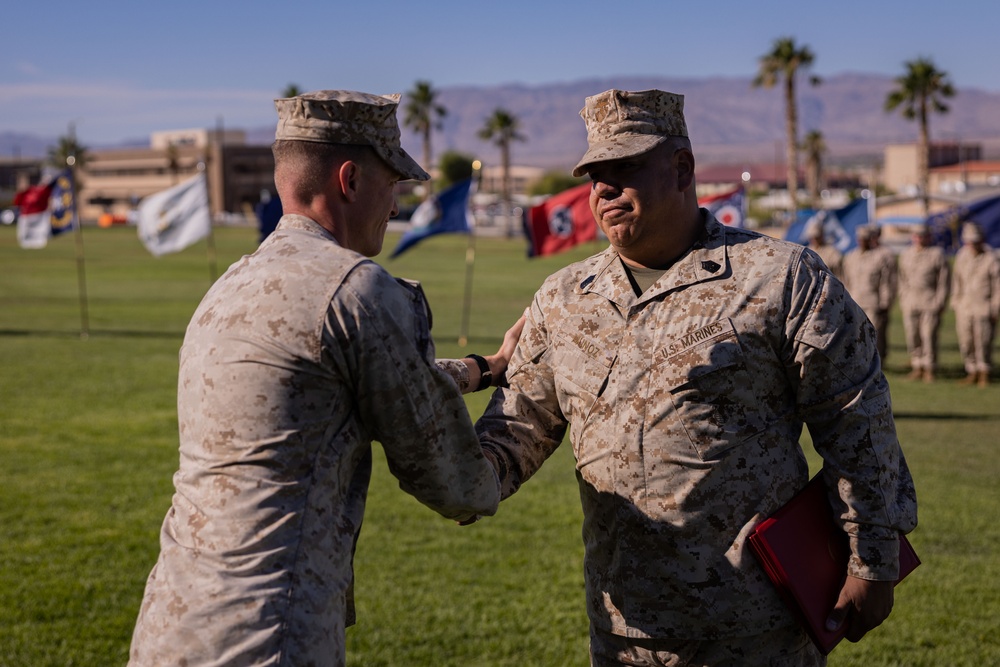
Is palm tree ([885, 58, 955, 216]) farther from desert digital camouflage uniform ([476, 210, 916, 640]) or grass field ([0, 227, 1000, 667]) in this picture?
desert digital camouflage uniform ([476, 210, 916, 640])

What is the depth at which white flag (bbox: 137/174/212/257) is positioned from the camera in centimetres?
2058

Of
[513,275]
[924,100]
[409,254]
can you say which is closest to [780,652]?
[513,275]

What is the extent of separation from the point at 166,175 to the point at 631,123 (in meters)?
163

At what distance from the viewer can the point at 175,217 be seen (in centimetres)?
2097

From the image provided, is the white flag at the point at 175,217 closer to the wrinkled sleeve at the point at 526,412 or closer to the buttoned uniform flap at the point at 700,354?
the wrinkled sleeve at the point at 526,412

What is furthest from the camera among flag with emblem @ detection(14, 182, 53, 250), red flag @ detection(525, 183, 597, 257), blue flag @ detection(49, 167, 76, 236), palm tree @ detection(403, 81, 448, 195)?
palm tree @ detection(403, 81, 448, 195)

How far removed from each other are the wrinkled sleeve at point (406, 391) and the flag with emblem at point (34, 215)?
21722 mm

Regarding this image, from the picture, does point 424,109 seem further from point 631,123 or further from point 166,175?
point 631,123

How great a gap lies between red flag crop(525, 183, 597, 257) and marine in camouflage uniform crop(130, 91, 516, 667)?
48.3 ft

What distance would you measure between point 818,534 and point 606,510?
2.11 feet

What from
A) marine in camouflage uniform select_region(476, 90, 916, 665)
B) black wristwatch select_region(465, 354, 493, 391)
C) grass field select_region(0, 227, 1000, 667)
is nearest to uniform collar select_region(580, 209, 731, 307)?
marine in camouflage uniform select_region(476, 90, 916, 665)

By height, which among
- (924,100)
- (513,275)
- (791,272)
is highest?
(924,100)

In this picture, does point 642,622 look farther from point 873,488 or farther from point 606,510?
point 873,488

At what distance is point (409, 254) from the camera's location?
56.7 meters
